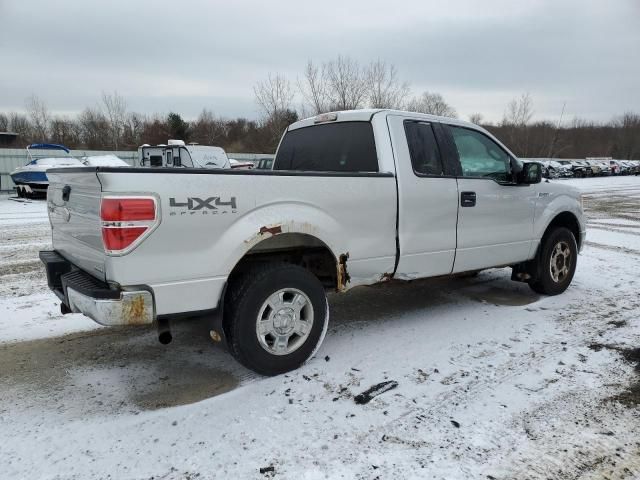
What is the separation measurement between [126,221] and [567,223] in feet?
16.9

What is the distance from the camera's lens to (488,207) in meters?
4.75

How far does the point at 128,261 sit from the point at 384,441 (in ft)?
5.93

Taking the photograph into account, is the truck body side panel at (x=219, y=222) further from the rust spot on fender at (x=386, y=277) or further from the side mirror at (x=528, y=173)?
the side mirror at (x=528, y=173)

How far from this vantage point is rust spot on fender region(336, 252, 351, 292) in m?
3.76

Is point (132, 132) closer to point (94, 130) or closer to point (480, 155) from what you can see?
point (94, 130)

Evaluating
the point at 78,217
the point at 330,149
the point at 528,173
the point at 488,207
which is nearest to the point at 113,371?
the point at 78,217

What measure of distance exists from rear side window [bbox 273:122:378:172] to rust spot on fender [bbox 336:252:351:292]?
2.86 feet

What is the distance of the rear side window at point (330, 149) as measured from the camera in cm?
426

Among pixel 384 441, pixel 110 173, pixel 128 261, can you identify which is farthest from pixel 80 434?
pixel 384 441

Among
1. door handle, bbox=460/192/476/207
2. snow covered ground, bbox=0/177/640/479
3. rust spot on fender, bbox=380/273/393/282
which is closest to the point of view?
snow covered ground, bbox=0/177/640/479

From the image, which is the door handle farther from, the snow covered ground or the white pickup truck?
the snow covered ground

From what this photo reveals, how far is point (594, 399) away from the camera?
10.3 ft

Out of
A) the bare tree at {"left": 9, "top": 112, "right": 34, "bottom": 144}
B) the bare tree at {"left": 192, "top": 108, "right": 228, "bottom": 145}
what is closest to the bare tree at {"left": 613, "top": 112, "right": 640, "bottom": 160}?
the bare tree at {"left": 192, "top": 108, "right": 228, "bottom": 145}

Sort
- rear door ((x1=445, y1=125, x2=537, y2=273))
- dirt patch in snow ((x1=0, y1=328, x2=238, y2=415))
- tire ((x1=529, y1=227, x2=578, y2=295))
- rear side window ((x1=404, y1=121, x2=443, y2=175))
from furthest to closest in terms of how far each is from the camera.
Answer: tire ((x1=529, y1=227, x2=578, y2=295))
rear door ((x1=445, y1=125, x2=537, y2=273))
rear side window ((x1=404, y1=121, x2=443, y2=175))
dirt patch in snow ((x1=0, y1=328, x2=238, y2=415))
